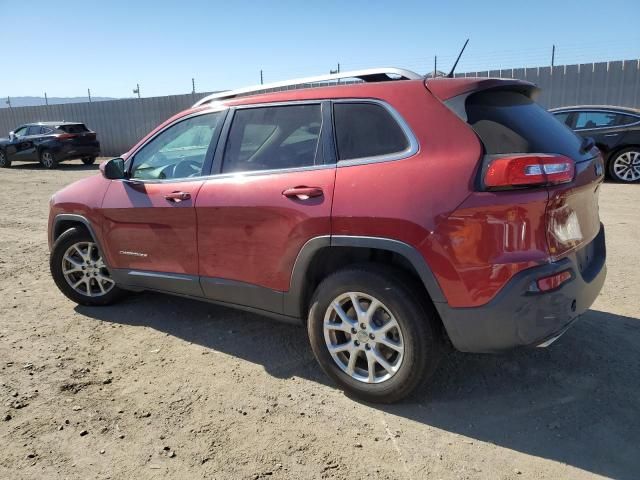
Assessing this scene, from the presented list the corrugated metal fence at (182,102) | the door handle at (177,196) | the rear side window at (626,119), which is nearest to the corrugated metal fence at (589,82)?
the corrugated metal fence at (182,102)

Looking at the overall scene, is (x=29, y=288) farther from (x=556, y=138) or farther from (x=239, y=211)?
(x=556, y=138)

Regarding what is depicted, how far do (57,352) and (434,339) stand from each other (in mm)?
2743

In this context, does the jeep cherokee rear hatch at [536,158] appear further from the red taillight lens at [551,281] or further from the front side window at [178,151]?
the front side window at [178,151]

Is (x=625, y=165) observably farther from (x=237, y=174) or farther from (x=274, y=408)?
(x=274, y=408)

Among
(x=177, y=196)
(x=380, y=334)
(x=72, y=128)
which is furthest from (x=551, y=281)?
(x=72, y=128)

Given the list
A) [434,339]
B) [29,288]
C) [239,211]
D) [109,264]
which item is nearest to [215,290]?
[239,211]

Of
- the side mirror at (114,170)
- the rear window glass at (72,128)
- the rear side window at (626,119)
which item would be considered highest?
the rear window glass at (72,128)

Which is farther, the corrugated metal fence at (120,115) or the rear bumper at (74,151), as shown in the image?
the corrugated metal fence at (120,115)

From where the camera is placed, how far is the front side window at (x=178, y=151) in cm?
379

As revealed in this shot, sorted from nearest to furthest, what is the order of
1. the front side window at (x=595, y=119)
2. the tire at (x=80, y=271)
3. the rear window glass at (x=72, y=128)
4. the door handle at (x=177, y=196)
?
the door handle at (x=177, y=196) < the tire at (x=80, y=271) < the front side window at (x=595, y=119) < the rear window glass at (x=72, y=128)

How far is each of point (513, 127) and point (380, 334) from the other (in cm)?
132

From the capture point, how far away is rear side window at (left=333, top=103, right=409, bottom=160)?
2.89m

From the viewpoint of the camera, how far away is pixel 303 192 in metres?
3.05

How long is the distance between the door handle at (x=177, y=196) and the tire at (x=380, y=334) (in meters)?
1.23
